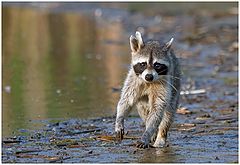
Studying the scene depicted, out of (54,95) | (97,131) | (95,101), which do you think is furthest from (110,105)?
(97,131)

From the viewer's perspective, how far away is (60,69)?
15.6m

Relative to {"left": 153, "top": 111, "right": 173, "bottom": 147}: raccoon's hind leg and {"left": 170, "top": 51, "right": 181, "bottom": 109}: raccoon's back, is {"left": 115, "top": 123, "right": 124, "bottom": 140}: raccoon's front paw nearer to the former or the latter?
{"left": 153, "top": 111, "right": 173, "bottom": 147}: raccoon's hind leg

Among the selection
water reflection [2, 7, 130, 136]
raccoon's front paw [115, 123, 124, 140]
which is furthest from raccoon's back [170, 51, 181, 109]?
water reflection [2, 7, 130, 136]

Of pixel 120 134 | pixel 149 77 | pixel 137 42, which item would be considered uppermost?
pixel 137 42

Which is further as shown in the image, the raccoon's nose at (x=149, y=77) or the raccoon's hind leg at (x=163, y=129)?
the raccoon's hind leg at (x=163, y=129)

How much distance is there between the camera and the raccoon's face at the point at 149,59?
309 inches

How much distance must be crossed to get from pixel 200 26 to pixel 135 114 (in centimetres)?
1367

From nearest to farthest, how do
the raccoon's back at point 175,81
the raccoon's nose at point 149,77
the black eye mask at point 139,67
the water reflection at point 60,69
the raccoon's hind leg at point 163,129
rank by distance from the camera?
the raccoon's nose at point 149,77, the black eye mask at point 139,67, the raccoon's hind leg at point 163,129, the raccoon's back at point 175,81, the water reflection at point 60,69

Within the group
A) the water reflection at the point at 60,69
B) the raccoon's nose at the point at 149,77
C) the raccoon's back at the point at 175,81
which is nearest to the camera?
the raccoon's nose at the point at 149,77

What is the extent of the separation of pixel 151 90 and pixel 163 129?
0.48m

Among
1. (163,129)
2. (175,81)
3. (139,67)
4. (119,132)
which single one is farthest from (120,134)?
(175,81)

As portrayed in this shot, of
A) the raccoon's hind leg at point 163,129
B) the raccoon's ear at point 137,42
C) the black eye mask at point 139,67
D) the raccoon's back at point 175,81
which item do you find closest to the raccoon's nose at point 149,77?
the black eye mask at point 139,67

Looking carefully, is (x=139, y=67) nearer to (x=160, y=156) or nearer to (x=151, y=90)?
(x=151, y=90)

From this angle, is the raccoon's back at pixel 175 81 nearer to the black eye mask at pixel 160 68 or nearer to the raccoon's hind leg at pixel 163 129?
the raccoon's hind leg at pixel 163 129
